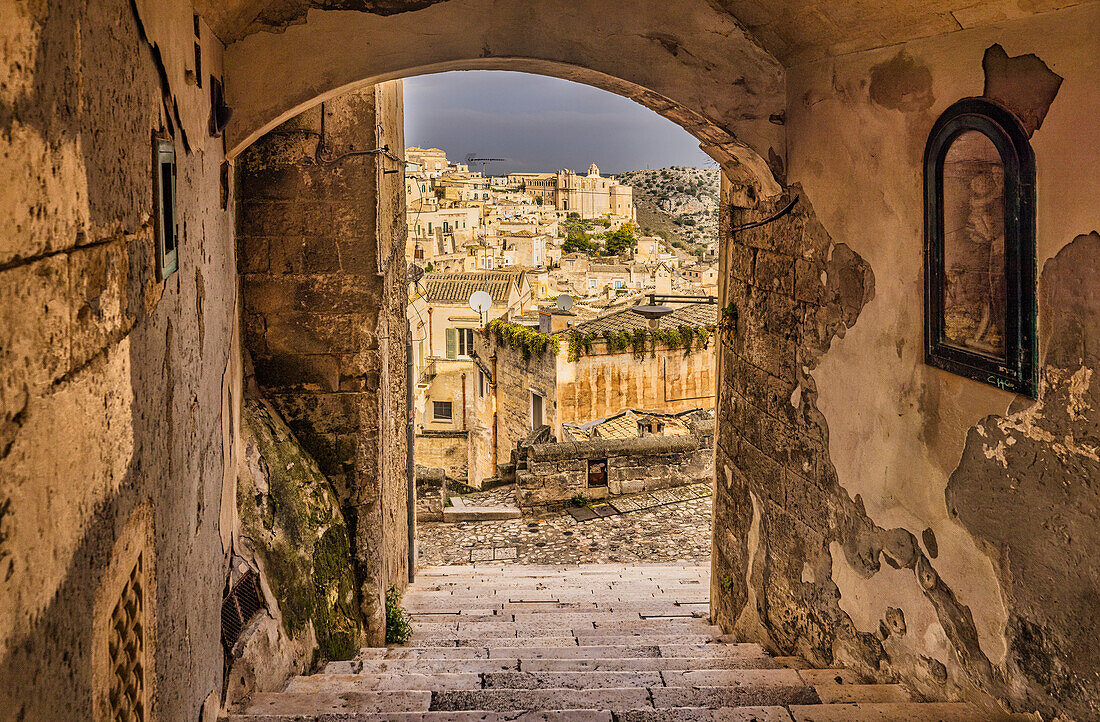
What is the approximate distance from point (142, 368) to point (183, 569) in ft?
2.43

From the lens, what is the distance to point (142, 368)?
198cm

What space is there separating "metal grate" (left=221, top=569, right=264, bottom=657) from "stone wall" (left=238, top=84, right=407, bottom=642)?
4.65 ft

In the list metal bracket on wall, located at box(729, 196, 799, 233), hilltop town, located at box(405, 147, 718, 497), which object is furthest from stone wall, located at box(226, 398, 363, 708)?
metal bracket on wall, located at box(729, 196, 799, 233)

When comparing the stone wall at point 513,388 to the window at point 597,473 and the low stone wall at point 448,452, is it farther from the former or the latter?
the window at point 597,473

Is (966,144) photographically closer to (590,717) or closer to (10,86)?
(590,717)

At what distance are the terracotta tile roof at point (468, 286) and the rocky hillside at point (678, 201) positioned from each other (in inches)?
1882

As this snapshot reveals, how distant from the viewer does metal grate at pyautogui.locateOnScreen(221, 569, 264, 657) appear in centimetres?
314

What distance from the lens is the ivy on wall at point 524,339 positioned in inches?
645

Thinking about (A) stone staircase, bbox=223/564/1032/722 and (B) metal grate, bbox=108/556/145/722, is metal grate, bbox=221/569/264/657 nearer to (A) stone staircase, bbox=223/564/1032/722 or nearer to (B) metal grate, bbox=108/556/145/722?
(A) stone staircase, bbox=223/564/1032/722

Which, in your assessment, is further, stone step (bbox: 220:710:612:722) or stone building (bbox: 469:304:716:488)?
stone building (bbox: 469:304:716:488)

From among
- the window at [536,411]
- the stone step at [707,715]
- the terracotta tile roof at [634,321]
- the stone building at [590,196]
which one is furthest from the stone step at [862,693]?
the stone building at [590,196]

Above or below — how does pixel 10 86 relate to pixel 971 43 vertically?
below

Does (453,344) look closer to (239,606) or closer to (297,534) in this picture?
(297,534)

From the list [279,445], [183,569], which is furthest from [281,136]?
[183,569]
